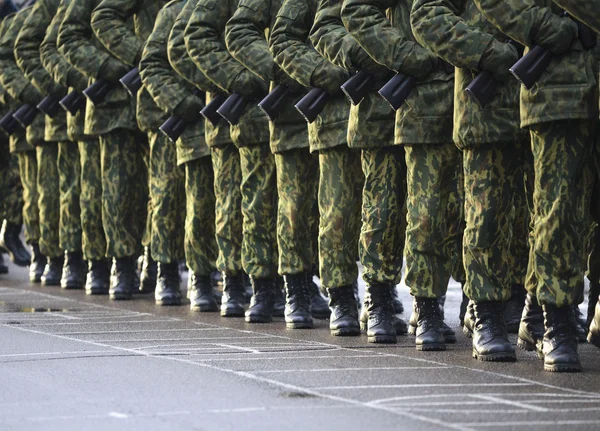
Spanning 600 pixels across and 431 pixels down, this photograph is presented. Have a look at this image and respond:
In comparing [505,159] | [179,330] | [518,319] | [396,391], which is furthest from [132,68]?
[396,391]

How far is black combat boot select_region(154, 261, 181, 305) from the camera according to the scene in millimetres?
11648

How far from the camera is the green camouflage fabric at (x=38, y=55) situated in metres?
13.7

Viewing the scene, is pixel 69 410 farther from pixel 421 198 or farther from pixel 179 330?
pixel 179 330

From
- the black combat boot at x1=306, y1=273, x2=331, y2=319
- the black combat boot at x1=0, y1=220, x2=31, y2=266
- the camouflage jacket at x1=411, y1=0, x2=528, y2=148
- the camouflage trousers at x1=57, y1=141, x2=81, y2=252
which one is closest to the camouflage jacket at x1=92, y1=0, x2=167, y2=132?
the camouflage trousers at x1=57, y1=141, x2=81, y2=252

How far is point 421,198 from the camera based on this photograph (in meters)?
8.30

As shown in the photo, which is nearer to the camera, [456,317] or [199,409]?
[199,409]

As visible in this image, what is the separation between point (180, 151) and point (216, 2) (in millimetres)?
1163

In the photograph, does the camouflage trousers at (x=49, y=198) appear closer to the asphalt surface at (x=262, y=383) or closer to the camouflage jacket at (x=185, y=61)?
the camouflage jacket at (x=185, y=61)

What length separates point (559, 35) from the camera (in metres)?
7.29

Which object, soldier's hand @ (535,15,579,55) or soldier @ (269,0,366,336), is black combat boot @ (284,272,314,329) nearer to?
soldier @ (269,0,366,336)

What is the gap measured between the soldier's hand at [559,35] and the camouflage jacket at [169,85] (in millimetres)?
4172

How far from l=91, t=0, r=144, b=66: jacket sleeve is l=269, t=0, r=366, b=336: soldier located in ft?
10.6

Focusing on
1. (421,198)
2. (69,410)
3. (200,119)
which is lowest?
(69,410)

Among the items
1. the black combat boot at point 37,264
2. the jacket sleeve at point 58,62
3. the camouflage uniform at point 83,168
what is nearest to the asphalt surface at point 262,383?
the camouflage uniform at point 83,168
